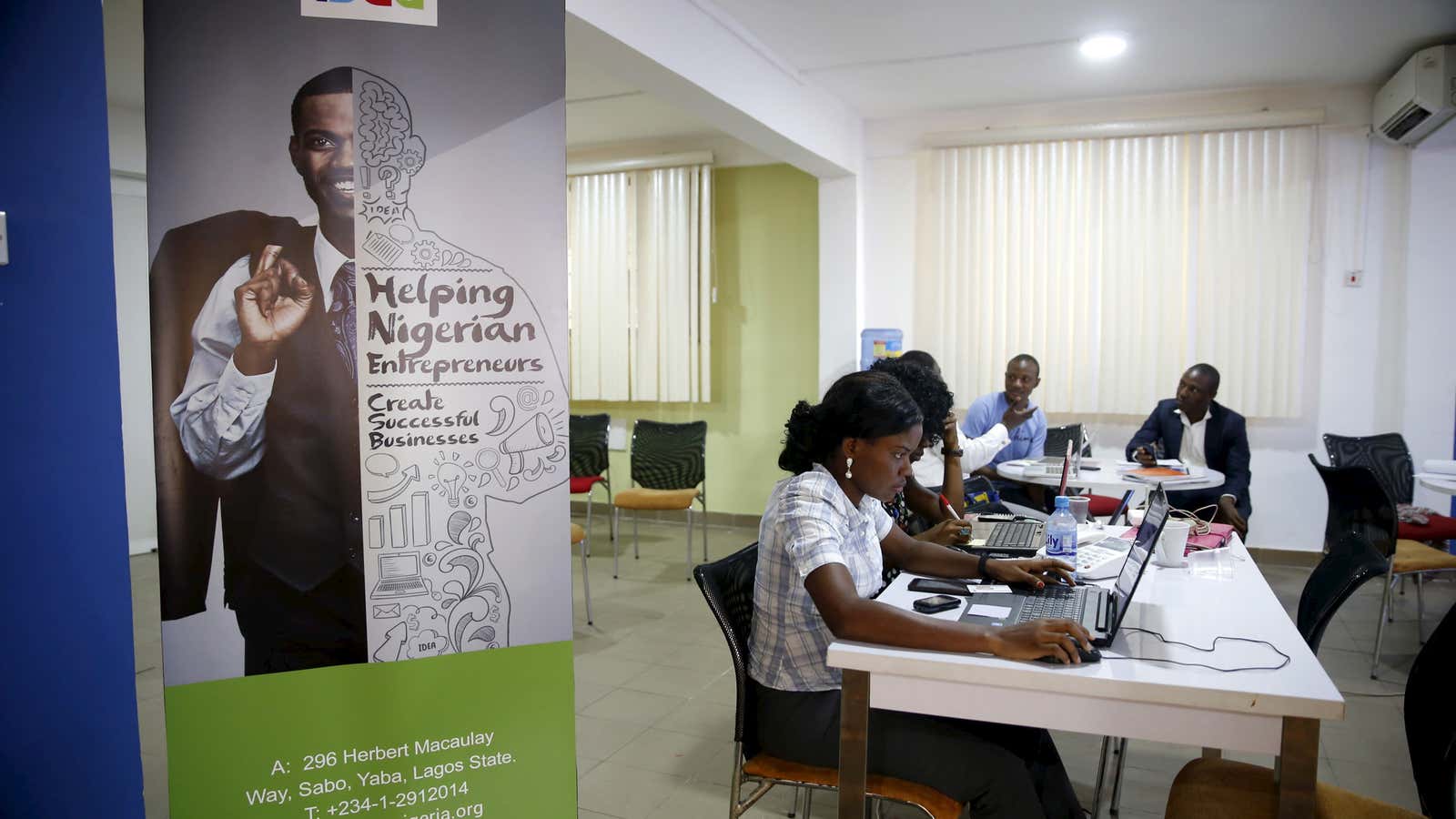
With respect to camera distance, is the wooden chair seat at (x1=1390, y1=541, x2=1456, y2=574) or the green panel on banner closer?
the green panel on banner

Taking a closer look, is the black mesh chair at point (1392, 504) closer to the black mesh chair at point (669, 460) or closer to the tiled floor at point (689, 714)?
the tiled floor at point (689, 714)

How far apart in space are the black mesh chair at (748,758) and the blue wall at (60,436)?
4.76 ft

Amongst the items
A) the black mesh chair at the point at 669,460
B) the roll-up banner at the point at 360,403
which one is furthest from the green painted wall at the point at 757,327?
the roll-up banner at the point at 360,403

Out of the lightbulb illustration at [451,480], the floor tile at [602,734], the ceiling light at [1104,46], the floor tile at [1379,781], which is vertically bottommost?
the floor tile at [602,734]

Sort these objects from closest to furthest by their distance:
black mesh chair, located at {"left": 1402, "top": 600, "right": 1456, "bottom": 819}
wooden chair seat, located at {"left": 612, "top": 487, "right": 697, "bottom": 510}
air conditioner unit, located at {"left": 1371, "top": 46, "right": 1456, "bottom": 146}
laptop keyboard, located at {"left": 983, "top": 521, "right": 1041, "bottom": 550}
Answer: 1. black mesh chair, located at {"left": 1402, "top": 600, "right": 1456, "bottom": 819}
2. laptop keyboard, located at {"left": 983, "top": 521, "right": 1041, "bottom": 550}
3. air conditioner unit, located at {"left": 1371, "top": 46, "right": 1456, "bottom": 146}
4. wooden chair seat, located at {"left": 612, "top": 487, "right": 697, "bottom": 510}

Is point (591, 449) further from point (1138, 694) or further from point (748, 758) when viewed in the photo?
point (1138, 694)

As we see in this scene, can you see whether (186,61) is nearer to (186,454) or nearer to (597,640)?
(186,454)

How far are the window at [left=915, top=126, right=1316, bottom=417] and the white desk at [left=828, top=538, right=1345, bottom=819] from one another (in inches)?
171

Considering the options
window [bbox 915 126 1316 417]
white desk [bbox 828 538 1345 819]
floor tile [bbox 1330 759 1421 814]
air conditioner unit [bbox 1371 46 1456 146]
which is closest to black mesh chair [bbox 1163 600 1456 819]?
white desk [bbox 828 538 1345 819]

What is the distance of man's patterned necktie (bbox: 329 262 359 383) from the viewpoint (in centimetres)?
189

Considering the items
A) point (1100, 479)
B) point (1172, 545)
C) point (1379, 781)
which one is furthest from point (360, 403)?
point (1100, 479)

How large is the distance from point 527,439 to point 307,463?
46 cm

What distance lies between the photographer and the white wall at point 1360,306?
17.9ft

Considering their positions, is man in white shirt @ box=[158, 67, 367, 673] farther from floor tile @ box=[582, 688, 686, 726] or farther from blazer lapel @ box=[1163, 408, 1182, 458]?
blazer lapel @ box=[1163, 408, 1182, 458]
